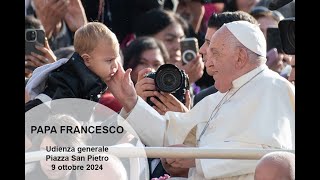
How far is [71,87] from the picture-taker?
480 centimetres

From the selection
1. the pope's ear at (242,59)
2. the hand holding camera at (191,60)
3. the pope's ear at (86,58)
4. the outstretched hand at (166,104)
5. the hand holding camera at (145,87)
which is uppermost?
the pope's ear at (86,58)

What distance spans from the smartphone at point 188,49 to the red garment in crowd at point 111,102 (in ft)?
3.77

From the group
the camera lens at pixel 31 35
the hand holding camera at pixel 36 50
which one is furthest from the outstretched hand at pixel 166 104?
the camera lens at pixel 31 35

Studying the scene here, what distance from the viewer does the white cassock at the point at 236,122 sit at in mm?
4609

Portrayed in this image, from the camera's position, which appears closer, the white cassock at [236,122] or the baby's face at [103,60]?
the white cassock at [236,122]

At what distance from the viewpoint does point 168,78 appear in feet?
16.8

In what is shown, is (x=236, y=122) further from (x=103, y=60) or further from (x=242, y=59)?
(x=103, y=60)

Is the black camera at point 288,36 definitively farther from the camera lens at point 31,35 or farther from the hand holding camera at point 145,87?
the camera lens at point 31,35

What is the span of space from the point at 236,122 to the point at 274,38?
200 cm

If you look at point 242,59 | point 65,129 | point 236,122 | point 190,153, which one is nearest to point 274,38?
point 242,59

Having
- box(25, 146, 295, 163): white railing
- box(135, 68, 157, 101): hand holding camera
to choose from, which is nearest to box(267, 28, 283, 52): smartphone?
box(135, 68, 157, 101): hand holding camera
